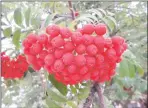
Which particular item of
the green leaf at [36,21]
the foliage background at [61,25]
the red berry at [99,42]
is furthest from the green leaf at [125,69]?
the red berry at [99,42]

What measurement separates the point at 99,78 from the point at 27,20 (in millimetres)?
464

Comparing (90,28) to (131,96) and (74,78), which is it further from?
(131,96)

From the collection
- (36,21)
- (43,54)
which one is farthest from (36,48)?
(36,21)

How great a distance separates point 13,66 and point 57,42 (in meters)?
0.58

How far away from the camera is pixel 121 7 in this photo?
217 centimetres

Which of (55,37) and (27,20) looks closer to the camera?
(55,37)

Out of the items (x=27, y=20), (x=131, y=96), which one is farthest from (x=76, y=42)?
(x=131, y=96)

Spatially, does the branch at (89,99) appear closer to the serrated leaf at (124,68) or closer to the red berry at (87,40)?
the red berry at (87,40)

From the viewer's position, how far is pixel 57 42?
0.71 m

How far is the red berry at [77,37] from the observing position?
2.35 feet

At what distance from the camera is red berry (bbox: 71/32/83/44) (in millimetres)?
717

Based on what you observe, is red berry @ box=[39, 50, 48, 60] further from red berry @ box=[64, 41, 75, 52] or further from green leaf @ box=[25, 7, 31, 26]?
green leaf @ box=[25, 7, 31, 26]

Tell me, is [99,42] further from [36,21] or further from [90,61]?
[36,21]

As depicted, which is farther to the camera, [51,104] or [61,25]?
[61,25]
